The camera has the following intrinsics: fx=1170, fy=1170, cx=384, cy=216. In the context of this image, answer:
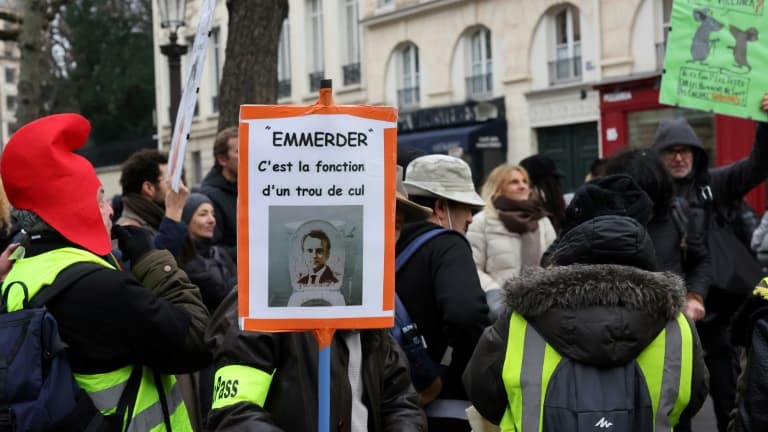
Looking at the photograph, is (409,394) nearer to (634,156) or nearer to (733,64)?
(634,156)

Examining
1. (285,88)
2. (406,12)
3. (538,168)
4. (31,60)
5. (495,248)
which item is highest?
(406,12)

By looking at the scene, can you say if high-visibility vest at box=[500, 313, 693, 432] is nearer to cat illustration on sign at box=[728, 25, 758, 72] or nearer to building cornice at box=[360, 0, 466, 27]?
cat illustration on sign at box=[728, 25, 758, 72]

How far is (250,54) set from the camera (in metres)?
9.48

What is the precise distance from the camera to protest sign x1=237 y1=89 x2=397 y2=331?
307 centimetres

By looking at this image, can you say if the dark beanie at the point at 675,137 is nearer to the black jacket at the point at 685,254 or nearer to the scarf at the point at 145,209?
the black jacket at the point at 685,254

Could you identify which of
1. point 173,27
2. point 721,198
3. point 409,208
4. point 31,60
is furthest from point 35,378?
point 31,60

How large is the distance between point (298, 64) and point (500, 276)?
24912 mm

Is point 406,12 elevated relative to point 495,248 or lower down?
elevated

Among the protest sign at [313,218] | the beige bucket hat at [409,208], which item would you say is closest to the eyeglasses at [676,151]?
the beige bucket hat at [409,208]

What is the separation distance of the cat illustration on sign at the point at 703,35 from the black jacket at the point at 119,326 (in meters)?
3.67

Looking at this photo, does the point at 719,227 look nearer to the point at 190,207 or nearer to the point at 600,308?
the point at 190,207

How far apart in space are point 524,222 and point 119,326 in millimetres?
3348

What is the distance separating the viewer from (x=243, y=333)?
10.3 feet

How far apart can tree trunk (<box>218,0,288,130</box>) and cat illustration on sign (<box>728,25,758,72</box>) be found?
442 cm
